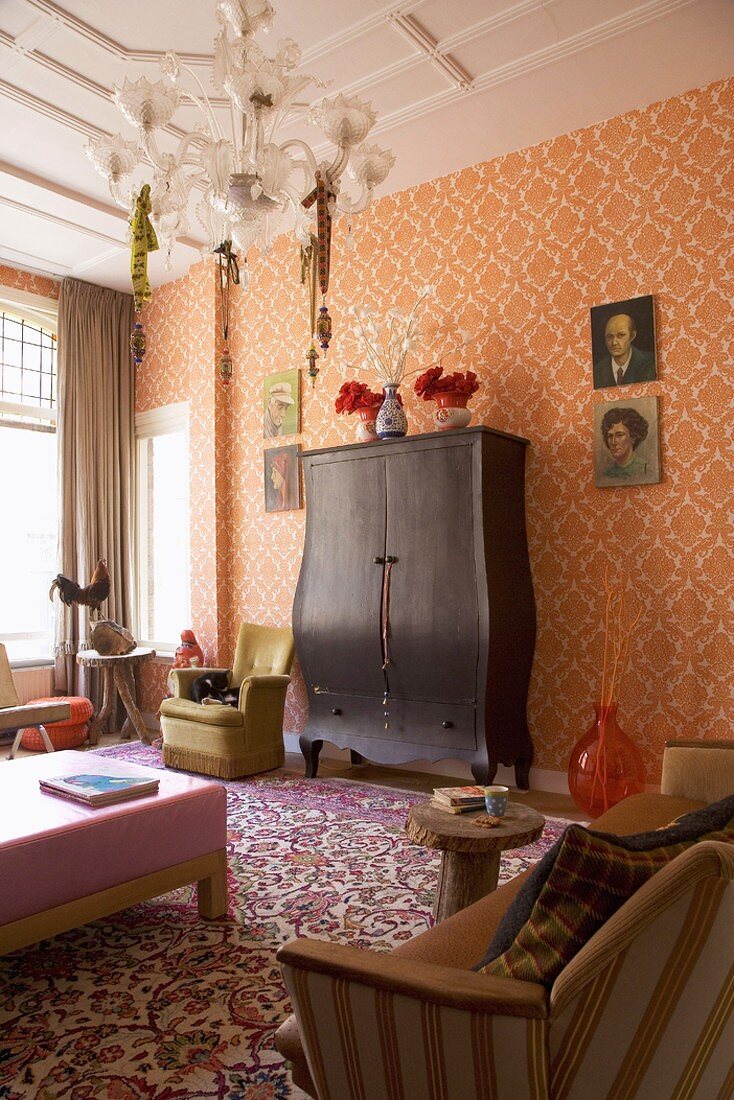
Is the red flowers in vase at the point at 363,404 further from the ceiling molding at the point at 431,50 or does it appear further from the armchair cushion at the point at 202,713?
the armchair cushion at the point at 202,713

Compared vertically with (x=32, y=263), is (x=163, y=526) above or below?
below

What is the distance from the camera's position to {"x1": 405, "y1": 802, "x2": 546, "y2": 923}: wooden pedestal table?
2.16m

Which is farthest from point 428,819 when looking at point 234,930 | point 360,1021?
point 360,1021

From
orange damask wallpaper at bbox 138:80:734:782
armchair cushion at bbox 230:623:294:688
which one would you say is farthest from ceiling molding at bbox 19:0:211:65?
armchair cushion at bbox 230:623:294:688

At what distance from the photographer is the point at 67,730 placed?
5.65 metres

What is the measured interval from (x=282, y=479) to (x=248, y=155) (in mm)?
3038

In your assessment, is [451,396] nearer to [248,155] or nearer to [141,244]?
[248,155]

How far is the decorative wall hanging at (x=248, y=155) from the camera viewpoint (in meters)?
2.53

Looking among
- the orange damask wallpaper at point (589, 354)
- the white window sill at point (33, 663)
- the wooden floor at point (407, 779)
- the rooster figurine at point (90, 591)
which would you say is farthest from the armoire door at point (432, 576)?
the white window sill at point (33, 663)

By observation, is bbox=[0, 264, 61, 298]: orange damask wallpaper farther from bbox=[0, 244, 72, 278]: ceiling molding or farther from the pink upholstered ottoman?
the pink upholstered ottoman

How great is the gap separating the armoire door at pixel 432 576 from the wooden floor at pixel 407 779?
2.19ft

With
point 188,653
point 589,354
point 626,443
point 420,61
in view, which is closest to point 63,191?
point 420,61

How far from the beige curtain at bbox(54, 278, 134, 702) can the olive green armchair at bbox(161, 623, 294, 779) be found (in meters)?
1.51

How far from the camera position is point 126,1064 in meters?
1.95
